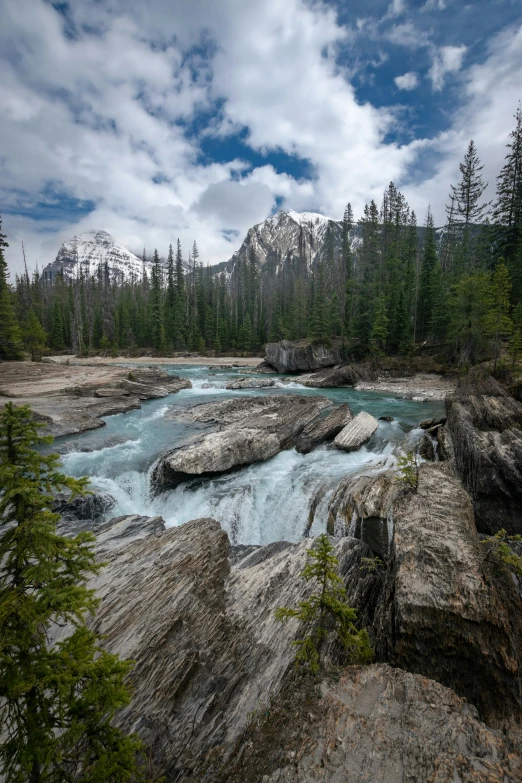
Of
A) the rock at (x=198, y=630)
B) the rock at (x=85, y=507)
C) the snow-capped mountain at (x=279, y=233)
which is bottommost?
the rock at (x=85, y=507)

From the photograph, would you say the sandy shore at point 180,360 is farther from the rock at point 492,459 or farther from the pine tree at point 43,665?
the pine tree at point 43,665

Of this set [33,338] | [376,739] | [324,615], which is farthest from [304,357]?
[376,739]

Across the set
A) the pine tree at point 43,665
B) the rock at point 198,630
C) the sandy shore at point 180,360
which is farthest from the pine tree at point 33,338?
the pine tree at point 43,665

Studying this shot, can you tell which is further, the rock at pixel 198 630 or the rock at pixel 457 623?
the rock at pixel 198 630

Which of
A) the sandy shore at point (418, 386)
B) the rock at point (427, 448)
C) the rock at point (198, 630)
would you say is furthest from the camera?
the sandy shore at point (418, 386)

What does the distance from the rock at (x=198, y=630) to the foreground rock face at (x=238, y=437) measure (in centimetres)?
422

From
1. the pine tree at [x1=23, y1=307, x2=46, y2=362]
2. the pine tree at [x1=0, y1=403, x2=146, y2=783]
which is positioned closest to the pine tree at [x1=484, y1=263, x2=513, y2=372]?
the pine tree at [x1=0, y1=403, x2=146, y2=783]

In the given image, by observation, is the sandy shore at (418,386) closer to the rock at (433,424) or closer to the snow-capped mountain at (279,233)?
the rock at (433,424)

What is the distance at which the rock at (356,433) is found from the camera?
47.2 feet

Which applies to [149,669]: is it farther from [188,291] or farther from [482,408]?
[188,291]

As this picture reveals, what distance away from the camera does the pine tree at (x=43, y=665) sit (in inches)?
81.7

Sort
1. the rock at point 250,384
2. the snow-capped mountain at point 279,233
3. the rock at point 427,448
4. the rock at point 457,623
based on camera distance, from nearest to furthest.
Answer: the rock at point 457,623, the rock at point 427,448, the rock at point 250,384, the snow-capped mountain at point 279,233

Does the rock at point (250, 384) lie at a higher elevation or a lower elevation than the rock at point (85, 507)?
higher

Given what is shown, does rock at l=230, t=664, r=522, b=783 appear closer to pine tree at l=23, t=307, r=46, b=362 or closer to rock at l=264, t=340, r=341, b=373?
rock at l=264, t=340, r=341, b=373
